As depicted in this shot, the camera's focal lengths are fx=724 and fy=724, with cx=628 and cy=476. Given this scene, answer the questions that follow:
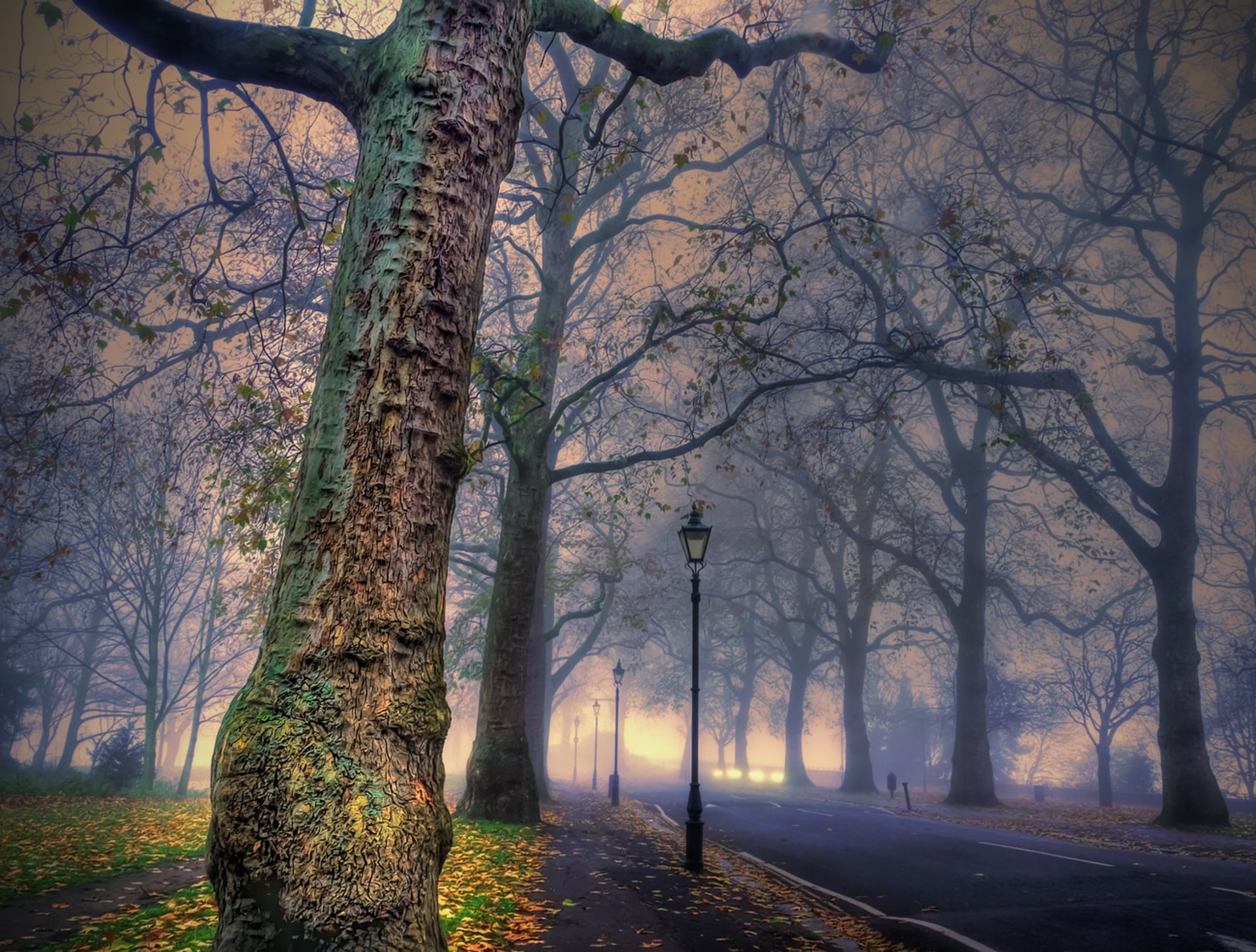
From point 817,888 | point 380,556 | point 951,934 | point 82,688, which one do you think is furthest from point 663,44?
point 82,688

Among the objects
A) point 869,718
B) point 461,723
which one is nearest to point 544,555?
point 869,718

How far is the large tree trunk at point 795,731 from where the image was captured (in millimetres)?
33703

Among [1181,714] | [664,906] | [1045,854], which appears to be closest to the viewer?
[664,906]

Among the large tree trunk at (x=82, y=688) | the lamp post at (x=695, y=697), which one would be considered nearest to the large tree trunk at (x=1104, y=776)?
the lamp post at (x=695, y=697)

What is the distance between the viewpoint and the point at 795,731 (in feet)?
Answer: 113

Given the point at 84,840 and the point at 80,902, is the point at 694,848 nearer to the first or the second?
the point at 80,902

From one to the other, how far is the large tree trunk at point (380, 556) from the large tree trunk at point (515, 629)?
6826 mm

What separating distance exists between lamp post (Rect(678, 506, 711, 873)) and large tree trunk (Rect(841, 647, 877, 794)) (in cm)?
1958

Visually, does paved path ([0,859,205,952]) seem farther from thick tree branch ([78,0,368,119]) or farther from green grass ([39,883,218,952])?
thick tree branch ([78,0,368,119])

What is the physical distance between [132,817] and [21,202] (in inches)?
418

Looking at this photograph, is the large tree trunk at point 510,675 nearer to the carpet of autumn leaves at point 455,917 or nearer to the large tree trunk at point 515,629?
the large tree trunk at point 515,629

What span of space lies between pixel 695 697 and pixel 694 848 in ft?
6.96

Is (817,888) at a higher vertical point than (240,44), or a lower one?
lower

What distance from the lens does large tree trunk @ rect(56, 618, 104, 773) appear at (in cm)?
2561
